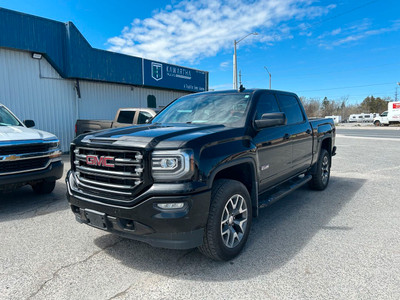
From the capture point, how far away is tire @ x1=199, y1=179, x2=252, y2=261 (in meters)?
2.83

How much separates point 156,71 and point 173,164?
15384 mm

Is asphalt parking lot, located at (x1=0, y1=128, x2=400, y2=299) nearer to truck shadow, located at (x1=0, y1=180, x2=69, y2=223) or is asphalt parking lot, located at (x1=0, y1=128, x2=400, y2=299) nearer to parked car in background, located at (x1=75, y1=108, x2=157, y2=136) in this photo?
truck shadow, located at (x1=0, y1=180, x2=69, y2=223)

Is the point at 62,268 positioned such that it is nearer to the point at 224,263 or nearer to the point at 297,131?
the point at 224,263

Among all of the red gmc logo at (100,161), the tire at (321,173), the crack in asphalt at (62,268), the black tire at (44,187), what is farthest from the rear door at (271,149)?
the black tire at (44,187)

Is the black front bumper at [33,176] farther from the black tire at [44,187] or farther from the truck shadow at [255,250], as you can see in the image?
the truck shadow at [255,250]

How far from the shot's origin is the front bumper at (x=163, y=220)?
258 centimetres

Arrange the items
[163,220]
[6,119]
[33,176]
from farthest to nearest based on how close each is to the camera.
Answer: [6,119]
[33,176]
[163,220]

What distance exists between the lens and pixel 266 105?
13.7ft

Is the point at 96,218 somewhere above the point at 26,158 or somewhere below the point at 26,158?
below

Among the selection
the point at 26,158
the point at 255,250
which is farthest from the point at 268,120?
the point at 26,158

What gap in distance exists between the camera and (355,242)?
3.52 m

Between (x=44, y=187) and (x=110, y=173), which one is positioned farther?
(x=44, y=187)

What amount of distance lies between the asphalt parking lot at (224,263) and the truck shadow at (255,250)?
0.01m

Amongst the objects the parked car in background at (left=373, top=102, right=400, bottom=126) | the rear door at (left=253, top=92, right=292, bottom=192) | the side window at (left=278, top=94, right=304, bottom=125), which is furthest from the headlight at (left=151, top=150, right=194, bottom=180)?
the parked car in background at (left=373, top=102, right=400, bottom=126)
